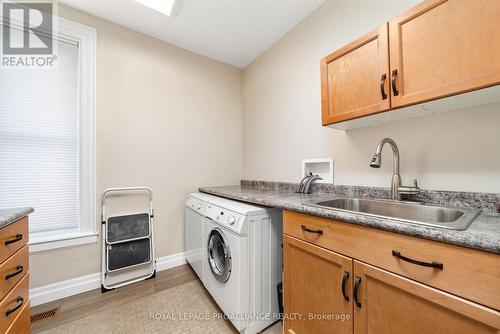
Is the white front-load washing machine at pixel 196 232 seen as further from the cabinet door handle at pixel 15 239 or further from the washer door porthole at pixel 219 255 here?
the cabinet door handle at pixel 15 239

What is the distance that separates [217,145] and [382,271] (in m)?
2.23

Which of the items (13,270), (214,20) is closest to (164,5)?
(214,20)

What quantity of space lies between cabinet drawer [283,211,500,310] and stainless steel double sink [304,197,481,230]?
0.08 metres

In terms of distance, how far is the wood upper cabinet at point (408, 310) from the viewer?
586 millimetres

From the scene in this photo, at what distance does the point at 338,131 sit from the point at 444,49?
32.4 inches

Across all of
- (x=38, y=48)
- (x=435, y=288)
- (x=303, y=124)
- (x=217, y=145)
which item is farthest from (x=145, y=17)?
(x=435, y=288)

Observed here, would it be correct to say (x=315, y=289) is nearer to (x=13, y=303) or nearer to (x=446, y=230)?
(x=446, y=230)

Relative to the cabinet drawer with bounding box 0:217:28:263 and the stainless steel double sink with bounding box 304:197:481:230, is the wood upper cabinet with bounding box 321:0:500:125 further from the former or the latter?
the cabinet drawer with bounding box 0:217:28:263

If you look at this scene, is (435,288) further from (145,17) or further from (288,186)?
(145,17)

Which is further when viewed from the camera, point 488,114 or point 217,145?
point 217,145

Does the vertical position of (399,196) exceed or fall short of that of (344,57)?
it falls short

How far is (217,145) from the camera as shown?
265 centimetres

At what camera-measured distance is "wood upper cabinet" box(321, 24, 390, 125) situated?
1.07 meters

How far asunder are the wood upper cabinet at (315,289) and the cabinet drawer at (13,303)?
4.64 feet
